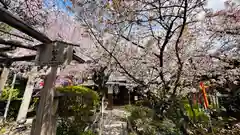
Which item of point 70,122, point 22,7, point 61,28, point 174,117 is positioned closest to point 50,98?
point 22,7

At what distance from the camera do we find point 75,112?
5230 millimetres

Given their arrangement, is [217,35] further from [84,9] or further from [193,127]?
[84,9]

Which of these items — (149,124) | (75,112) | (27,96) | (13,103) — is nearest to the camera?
(149,124)

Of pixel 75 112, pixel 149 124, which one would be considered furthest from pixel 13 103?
pixel 149 124

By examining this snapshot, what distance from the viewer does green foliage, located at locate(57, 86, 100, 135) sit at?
5.02m

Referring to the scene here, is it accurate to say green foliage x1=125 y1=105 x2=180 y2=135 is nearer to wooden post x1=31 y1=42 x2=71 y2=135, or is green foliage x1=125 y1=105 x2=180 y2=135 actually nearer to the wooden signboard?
wooden post x1=31 y1=42 x2=71 y2=135

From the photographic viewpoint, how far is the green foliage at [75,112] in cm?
502

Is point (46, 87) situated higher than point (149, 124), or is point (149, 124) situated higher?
point (46, 87)

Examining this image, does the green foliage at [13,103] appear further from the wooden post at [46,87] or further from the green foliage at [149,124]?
the wooden post at [46,87]

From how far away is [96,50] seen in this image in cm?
615

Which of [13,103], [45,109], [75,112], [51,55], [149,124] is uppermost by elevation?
[51,55]

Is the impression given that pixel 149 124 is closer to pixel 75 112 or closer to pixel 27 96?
pixel 75 112

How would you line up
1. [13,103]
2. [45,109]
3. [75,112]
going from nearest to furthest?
[45,109], [75,112], [13,103]

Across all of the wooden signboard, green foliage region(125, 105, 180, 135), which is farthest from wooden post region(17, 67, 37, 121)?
the wooden signboard
